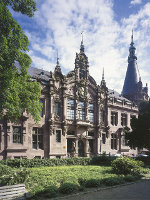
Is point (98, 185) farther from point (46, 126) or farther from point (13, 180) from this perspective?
point (46, 126)

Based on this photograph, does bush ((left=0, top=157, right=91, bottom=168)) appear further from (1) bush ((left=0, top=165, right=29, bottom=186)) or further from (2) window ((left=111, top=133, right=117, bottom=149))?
(2) window ((left=111, top=133, right=117, bottom=149))

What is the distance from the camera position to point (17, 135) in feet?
80.5

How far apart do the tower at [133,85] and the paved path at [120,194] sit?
42606 millimetres

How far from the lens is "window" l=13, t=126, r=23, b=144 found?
79.8 ft

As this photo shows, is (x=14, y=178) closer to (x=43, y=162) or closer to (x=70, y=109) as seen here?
(x=43, y=162)

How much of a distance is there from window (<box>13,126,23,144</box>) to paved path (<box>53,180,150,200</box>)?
1661cm

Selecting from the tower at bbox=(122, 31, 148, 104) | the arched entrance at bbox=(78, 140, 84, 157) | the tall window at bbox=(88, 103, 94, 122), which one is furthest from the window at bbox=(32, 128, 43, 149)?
the tower at bbox=(122, 31, 148, 104)

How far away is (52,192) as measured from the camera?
31.7 ft

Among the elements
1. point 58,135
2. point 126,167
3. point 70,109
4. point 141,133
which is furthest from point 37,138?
point 141,133

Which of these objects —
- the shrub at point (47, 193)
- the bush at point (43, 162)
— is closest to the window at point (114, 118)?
the bush at point (43, 162)

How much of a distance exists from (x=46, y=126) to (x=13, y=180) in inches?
645

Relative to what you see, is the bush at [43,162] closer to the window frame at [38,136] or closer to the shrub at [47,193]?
the window frame at [38,136]

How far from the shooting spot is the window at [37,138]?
26.2 meters

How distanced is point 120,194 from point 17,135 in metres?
17.8
